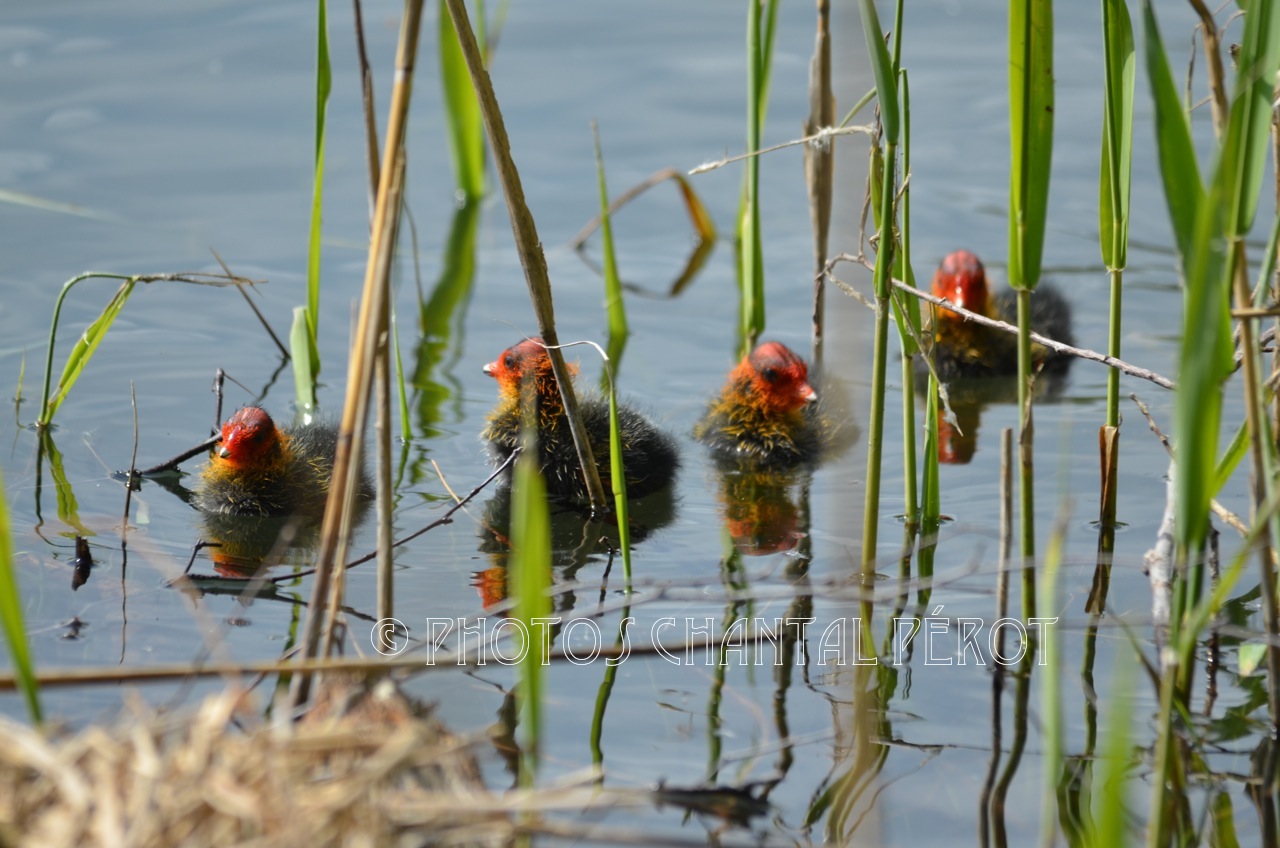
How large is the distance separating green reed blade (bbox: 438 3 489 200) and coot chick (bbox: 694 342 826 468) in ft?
5.72

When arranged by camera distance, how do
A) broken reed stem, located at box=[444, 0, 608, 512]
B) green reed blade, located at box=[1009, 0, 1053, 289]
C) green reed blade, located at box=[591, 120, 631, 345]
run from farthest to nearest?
green reed blade, located at box=[591, 120, 631, 345], broken reed stem, located at box=[444, 0, 608, 512], green reed blade, located at box=[1009, 0, 1053, 289]

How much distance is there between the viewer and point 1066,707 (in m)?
2.83

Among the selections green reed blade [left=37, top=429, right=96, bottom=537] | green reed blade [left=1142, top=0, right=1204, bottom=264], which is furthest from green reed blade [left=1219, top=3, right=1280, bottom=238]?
green reed blade [left=37, top=429, right=96, bottom=537]

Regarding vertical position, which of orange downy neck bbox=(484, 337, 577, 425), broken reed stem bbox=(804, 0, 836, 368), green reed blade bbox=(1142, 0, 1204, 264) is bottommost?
orange downy neck bbox=(484, 337, 577, 425)

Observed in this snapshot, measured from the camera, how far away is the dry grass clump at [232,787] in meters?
1.70

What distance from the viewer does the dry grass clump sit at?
1703mm

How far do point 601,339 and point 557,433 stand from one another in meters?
1.25

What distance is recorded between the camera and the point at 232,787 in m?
1.74

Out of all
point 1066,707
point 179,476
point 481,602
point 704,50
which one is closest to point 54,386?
point 179,476

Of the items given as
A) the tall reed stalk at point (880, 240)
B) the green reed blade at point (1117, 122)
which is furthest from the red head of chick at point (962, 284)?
the tall reed stalk at point (880, 240)

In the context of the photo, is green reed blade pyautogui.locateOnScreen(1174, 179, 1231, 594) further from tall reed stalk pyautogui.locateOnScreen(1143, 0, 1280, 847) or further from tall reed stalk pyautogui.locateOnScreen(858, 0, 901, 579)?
tall reed stalk pyautogui.locateOnScreen(858, 0, 901, 579)

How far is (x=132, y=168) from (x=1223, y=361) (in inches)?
216

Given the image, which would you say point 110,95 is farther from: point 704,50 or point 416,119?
point 704,50

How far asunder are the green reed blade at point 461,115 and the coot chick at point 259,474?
2.00 meters
